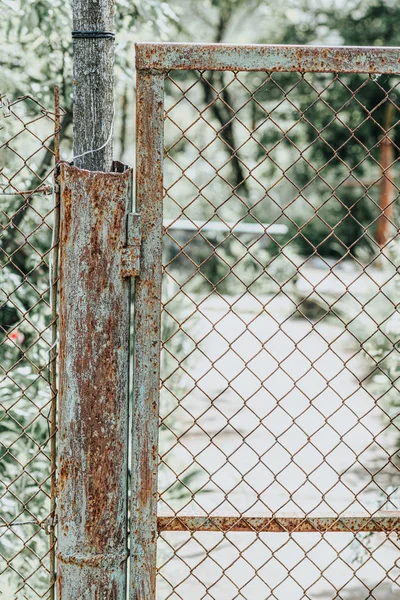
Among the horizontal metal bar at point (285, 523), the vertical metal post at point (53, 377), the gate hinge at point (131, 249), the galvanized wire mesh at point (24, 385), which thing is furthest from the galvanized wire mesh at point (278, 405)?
the galvanized wire mesh at point (24, 385)

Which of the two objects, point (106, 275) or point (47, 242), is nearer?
point (106, 275)

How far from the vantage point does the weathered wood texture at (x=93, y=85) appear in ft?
5.57

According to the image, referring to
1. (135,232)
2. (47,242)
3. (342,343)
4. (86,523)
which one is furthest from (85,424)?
(342,343)

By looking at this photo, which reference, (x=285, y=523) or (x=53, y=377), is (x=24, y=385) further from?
(x=285, y=523)

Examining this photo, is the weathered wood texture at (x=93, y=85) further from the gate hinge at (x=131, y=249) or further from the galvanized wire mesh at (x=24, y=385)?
the galvanized wire mesh at (x=24, y=385)

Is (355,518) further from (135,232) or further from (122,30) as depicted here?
(122,30)

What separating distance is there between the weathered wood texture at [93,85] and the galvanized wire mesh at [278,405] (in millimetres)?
194

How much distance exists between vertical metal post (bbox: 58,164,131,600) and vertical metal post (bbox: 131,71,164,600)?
0.16ft

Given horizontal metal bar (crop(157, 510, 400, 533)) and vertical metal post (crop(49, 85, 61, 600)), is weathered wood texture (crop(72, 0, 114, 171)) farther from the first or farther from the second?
horizontal metal bar (crop(157, 510, 400, 533))

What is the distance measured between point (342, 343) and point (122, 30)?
5.00 metres

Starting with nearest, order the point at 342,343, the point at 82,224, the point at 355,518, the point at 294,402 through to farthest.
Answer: the point at 82,224 < the point at 355,518 < the point at 294,402 < the point at 342,343

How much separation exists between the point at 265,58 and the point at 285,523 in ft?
3.97

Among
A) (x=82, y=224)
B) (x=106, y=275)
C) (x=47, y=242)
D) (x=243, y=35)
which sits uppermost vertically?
(x=243, y=35)

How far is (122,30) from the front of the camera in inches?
158
